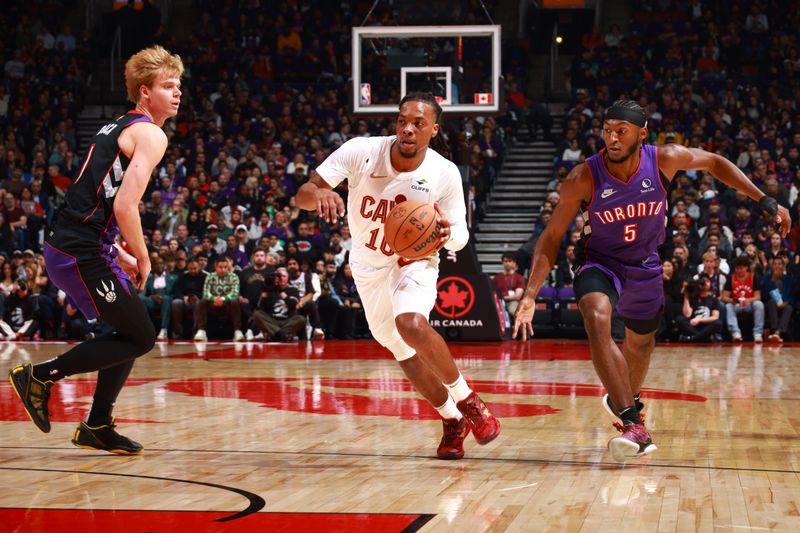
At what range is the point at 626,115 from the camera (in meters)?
5.68

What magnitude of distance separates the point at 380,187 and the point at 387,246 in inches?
12.9

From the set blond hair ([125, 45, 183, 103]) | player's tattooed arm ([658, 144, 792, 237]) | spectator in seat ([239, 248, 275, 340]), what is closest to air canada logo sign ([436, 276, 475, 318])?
spectator in seat ([239, 248, 275, 340])

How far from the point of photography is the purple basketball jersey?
574 centimetres

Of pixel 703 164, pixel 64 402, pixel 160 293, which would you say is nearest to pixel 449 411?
pixel 703 164

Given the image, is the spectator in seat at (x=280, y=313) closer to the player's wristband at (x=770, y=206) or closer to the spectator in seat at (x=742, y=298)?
the spectator in seat at (x=742, y=298)

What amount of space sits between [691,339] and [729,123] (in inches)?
234

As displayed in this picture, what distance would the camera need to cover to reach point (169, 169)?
19.4m

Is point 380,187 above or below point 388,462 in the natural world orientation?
above

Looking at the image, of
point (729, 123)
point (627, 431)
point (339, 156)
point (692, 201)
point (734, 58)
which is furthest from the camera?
point (734, 58)

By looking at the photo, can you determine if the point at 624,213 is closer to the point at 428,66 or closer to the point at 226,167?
the point at 428,66

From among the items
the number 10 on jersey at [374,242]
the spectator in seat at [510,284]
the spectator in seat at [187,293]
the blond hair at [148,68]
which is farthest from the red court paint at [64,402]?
the spectator in seat at [510,284]

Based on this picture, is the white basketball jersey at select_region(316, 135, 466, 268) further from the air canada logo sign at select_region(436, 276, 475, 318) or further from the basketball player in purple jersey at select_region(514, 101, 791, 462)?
the air canada logo sign at select_region(436, 276, 475, 318)

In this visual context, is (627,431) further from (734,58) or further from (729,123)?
(734,58)

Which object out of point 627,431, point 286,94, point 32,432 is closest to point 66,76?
point 286,94
